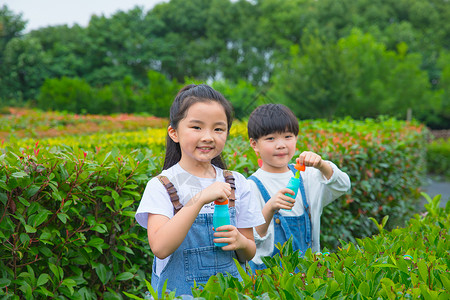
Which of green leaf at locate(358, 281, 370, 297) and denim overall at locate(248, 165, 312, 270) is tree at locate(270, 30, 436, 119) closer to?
denim overall at locate(248, 165, 312, 270)

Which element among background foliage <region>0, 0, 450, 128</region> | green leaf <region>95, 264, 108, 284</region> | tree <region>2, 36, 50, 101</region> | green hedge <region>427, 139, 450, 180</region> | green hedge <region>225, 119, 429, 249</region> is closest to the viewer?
green leaf <region>95, 264, 108, 284</region>

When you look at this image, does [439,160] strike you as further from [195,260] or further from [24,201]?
[24,201]

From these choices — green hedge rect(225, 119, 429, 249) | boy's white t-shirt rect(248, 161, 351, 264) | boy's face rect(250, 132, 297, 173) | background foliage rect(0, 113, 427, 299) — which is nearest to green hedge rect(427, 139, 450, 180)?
green hedge rect(225, 119, 429, 249)

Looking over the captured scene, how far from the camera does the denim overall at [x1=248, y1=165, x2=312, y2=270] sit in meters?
2.38

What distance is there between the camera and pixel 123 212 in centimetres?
251

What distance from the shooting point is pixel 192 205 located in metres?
1.56

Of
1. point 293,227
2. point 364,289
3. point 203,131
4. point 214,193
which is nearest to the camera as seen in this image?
point 364,289

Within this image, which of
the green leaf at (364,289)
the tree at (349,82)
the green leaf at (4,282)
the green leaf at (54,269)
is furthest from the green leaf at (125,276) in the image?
the tree at (349,82)

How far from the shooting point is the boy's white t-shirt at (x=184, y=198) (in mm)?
1683

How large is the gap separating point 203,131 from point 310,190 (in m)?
0.98

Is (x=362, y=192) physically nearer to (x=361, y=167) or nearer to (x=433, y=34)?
(x=361, y=167)

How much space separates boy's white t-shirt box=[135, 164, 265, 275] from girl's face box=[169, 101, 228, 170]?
114 millimetres

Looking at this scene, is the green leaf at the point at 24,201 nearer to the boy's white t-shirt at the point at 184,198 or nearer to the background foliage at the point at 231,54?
the boy's white t-shirt at the point at 184,198

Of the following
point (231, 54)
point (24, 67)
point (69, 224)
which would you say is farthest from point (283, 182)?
point (231, 54)
